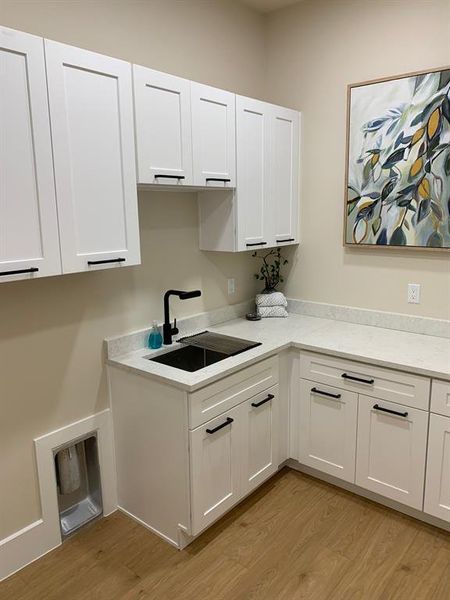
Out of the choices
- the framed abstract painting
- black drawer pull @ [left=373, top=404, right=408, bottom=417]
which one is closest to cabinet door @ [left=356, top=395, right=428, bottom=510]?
black drawer pull @ [left=373, top=404, right=408, bottom=417]

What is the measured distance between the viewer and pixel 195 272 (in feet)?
9.26

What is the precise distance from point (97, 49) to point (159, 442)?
188cm

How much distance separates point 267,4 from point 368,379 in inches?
96.1

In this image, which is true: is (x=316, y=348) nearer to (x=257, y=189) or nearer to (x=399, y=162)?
(x=257, y=189)

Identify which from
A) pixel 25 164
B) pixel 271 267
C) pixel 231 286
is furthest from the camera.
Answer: pixel 271 267

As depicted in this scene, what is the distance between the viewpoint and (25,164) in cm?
165

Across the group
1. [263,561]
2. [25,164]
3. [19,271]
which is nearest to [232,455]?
[263,561]

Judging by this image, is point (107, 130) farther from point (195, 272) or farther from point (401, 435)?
point (401, 435)

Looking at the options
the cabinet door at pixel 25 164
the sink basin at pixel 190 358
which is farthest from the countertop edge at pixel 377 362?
the cabinet door at pixel 25 164

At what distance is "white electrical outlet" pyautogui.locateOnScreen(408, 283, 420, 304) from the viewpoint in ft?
8.91

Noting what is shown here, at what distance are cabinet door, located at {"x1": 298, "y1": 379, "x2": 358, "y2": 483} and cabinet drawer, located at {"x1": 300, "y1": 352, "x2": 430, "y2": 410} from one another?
6cm

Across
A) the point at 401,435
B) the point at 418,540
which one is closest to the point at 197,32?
the point at 401,435

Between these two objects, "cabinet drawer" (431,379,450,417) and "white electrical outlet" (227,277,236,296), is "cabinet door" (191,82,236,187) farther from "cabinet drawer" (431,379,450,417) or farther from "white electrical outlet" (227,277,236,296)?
"cabinet drawer" (431,379,450,417)

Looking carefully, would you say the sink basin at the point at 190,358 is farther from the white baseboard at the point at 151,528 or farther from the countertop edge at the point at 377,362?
the white baseboard at the point at 151,528
